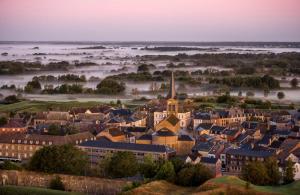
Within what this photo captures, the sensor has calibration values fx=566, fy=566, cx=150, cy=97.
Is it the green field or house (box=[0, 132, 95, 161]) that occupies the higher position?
the green field

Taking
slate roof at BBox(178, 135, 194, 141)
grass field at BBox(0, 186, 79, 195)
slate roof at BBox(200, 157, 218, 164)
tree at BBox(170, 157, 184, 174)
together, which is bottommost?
grass field at BBox(0, 186, 79, 195)

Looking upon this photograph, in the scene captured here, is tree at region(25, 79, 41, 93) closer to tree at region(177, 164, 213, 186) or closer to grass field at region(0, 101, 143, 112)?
grass field at region(0, 101, 143, 112)

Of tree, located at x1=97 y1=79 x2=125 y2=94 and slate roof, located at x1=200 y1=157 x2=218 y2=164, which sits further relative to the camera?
tree, located at x1=97 y1=79 x2=125 y2=94

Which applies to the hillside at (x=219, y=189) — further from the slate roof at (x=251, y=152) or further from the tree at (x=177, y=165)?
the slate roof at (x=251, y=152)

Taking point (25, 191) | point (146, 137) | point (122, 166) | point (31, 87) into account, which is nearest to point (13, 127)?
point (146, 137)

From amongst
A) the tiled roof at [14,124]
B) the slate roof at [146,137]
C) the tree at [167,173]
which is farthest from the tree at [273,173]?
the tiled roof at [14,124]

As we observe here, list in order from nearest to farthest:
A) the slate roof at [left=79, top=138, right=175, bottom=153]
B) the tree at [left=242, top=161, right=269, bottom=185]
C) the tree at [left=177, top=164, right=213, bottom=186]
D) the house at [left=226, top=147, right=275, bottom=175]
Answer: the tree at [left=177, top=164, right=213, bottom=186] → the tree at [left=242, top=161, right=269, bottom=185] → the house at [left=226, top=147, right=275, bottom=175] → the slate roof at [left=79, top=138, right=175, bottom=153]

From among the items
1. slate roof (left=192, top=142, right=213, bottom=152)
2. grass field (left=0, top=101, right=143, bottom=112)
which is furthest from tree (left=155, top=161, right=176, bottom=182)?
grass field (left=0, top=101, right=143, bottom=112)

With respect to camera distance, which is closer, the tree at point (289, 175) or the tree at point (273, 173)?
the tree at point (273, 173)
